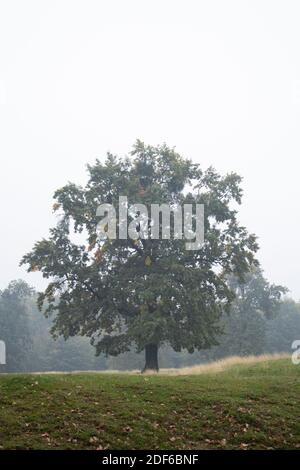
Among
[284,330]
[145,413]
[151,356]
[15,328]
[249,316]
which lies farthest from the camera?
[284,330]

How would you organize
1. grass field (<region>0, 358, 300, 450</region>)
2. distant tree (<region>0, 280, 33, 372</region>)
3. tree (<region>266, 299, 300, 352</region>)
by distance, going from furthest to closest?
tree (<region>266, 299, 300, 352</region>) → distant tree (<region>0, 280, 33, 372</region>) → grass field (<region>0, 358, 300, 450</region>)

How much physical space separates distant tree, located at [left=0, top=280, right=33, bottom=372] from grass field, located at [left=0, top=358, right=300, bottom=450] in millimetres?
58793

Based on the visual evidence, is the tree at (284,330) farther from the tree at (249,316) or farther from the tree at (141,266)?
the tree at (141,266)

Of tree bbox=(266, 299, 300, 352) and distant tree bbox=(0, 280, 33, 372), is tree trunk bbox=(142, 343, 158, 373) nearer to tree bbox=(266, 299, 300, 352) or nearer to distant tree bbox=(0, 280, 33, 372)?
distant tree bbox=(0, 280, 33, 372)

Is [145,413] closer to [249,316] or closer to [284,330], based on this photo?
[249,316]

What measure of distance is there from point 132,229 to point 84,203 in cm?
409

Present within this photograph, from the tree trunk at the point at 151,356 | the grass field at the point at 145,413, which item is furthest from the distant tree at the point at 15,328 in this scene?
the grass field at the point at 145,413

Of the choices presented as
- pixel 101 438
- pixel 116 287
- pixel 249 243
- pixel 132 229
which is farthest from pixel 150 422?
pixel 249 243

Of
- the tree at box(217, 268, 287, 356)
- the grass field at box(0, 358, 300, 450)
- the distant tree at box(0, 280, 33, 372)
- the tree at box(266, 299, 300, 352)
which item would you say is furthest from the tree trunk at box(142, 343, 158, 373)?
the tree at box(266, 299, 300, 352)

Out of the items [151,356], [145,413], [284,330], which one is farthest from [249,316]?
[145,413]

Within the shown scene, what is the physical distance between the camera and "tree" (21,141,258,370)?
31844mm

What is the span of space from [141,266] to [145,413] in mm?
18121

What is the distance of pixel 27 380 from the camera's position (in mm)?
19469

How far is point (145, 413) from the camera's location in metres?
16.8
